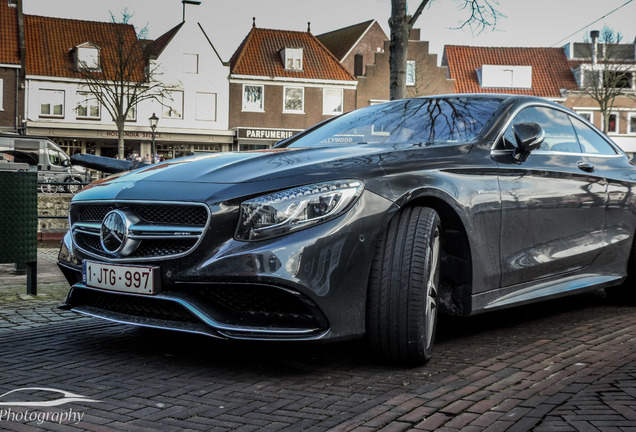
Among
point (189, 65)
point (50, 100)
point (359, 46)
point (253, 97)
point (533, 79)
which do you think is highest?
point (359, 46)

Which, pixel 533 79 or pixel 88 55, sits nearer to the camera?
pixel 88 55

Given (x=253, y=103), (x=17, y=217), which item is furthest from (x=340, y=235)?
(x=253, y=103)

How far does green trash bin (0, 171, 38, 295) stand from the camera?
608cm

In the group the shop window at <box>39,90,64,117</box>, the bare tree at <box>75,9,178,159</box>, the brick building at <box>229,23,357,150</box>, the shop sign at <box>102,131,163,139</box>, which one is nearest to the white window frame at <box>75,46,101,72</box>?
the bare tree at <box>75,9,178,159</box>

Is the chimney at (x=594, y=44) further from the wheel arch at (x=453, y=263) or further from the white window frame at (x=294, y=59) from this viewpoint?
the wheel arch at (x=453, y=263)

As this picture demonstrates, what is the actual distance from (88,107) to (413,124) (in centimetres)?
3997

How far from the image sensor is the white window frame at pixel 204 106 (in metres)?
44.2

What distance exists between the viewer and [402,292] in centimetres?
362

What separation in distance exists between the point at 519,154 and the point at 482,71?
4928 centimetres

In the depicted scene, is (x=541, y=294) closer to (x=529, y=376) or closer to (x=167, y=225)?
(x=529, y=376)

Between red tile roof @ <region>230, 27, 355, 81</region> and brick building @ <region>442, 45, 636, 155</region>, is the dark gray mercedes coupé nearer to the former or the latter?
red tile roof @ <region>230, 27, 355, 81</region>

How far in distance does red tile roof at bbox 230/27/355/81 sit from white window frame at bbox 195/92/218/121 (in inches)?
81.8

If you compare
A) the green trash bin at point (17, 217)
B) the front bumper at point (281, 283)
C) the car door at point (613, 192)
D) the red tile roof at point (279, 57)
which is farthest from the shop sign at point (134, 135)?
the front bumper at point (281, 283)

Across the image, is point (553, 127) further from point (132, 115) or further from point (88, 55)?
point (88, 55)
